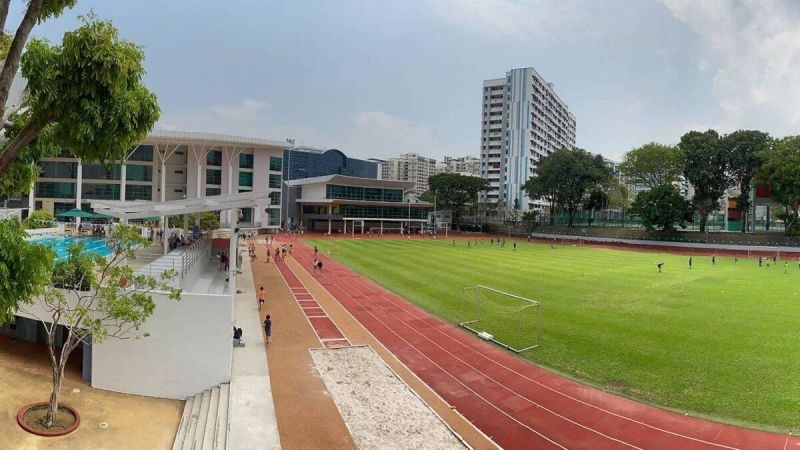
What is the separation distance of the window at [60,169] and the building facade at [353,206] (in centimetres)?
3344

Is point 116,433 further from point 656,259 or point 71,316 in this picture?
point 656,259

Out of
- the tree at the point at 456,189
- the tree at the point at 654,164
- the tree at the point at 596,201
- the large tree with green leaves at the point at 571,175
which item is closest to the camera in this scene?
the tree at the point at 654,164

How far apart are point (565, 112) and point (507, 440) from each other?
450ft

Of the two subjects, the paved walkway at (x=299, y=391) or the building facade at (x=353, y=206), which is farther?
the building facade at (x=353, y=206)

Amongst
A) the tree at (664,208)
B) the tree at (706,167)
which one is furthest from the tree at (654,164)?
the tree at (664,208)

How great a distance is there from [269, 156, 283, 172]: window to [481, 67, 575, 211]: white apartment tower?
174ft

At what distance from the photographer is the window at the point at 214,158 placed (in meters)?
62.9

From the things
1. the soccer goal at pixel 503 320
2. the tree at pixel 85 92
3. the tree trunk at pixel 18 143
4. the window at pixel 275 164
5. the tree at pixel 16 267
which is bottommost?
the soccer goal at pixel 503 320

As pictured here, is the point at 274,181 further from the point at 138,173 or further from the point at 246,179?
the point at 138,173

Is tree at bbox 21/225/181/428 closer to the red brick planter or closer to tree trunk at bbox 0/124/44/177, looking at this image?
the red brick planter

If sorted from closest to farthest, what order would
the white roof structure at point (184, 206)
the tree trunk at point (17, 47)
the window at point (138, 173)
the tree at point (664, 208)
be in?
the tree trunk at point (17, 47) < the white roof structure at point (184, 206) < the window at point (138, 173) < the tree at point (664, 208)

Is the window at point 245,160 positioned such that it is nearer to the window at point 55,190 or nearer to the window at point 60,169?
the window at point 60,169

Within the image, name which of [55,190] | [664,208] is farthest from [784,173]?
[55,190]

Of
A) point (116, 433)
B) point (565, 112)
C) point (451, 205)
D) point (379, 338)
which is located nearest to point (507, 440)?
point (379, 338)
